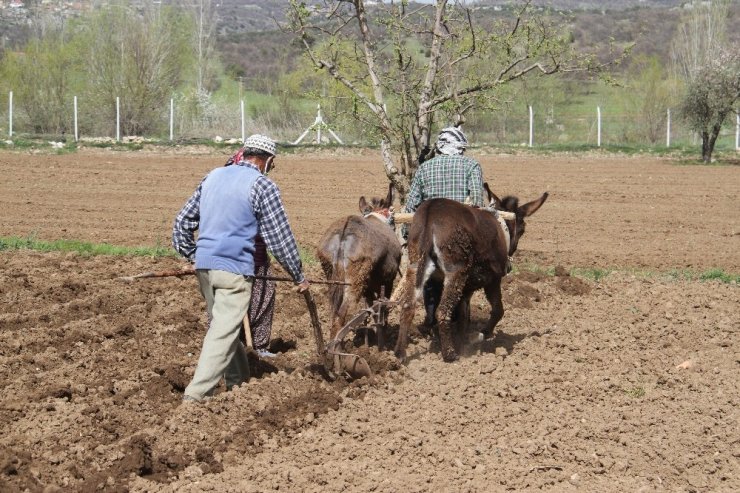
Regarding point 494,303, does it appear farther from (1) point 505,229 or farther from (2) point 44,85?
(2) point 44,85

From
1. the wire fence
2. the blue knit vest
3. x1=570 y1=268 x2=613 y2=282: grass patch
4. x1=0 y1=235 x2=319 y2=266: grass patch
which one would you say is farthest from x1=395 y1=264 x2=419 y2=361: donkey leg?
the wire fence

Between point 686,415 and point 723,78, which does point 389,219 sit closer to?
point 686,415

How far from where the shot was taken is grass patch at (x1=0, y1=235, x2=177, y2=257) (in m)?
16.1

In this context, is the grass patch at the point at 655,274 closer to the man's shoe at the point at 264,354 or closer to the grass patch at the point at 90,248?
the grass patch at the point at 90,248

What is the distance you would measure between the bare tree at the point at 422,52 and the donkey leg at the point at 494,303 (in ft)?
11.1

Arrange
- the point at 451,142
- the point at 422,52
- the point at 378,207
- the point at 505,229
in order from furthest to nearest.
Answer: the point at 422,52 < the point at 378,207 < the point at 505,229 < the point at 451,142

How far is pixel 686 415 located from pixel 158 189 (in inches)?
718

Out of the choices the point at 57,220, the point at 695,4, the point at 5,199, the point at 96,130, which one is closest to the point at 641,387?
the point at 57,220

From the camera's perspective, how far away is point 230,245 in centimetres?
867

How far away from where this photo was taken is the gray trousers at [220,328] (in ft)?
28.5

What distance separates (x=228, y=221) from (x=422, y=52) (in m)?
6.15

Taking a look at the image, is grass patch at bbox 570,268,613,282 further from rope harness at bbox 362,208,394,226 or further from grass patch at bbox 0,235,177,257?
grass patch at bbox 0,235,177,257

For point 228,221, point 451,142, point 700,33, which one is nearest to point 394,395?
point 228,221

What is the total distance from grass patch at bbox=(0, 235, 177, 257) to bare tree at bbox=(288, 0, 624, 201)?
3.80 metres
